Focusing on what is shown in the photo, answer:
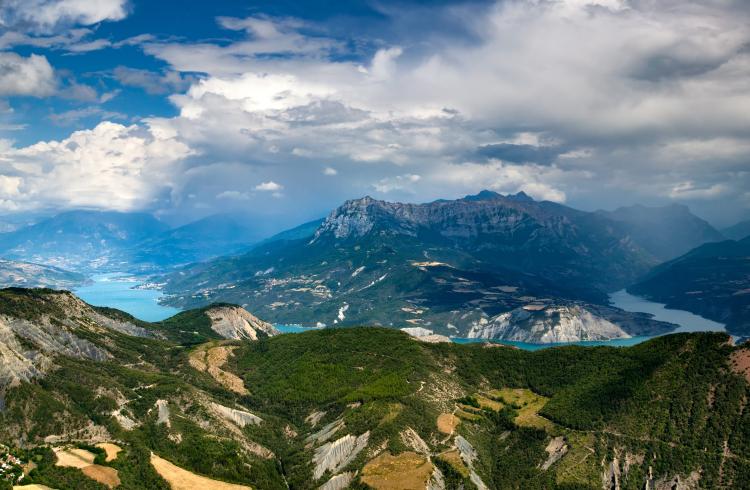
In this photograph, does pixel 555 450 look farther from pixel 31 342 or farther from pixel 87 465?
pixel 31 342

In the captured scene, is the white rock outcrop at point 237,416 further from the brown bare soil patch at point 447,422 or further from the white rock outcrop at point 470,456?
the white rock outcrop at point 470,456

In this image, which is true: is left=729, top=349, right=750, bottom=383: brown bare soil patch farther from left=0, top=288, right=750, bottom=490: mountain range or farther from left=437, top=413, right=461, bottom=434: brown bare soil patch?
left=437, top=413, right=461, bottom=434: brown bare soil patch

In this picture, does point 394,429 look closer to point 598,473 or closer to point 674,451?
point 598,473

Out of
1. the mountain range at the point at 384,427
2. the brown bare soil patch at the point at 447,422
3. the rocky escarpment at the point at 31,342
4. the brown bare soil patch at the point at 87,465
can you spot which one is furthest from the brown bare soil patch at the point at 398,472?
the rocky escarpment at the point at 31,342

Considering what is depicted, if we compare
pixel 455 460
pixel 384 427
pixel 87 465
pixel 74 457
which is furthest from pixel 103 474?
pixel 455 460

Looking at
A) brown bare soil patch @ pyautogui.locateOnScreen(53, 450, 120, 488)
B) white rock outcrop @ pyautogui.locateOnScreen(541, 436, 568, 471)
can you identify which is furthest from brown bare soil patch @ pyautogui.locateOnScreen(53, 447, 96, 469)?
white rock outcrop @ pyautogui.locateOnScreen(541, 436, 568, 471)
